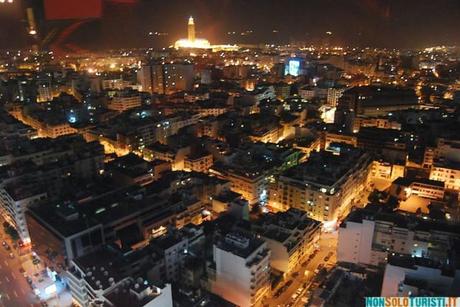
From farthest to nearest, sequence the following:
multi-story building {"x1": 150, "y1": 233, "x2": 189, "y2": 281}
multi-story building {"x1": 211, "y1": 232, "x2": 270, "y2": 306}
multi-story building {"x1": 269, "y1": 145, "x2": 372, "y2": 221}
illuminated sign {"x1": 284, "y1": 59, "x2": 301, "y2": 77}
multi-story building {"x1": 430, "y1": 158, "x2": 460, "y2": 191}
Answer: illuminated sign {"x1": 284, "y1": 59, "x2": 301, "y2": 77}
multi-story building {"x1": 430, "y1": 158, "x2": 460, "y2": 191}
multi-story building {"x1": 269, "y1": 145, "x2": 372, "y2": 221}
multi-story building {"x1": 150, "y1": 233, "x2": 189, "y2": 281}
multi-story building {"x1": 211, "y1": 232, "x2": 270, "y2": 306}

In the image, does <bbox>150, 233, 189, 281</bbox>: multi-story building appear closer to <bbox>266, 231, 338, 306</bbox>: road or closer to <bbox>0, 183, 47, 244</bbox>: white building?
<bbox>266, 231, 338, 306</bbox>: road

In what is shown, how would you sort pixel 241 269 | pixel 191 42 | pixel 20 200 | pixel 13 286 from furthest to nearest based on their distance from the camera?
pixel 191 42 < pixel 20 200 < pixel 13 286 < pixel 241 269

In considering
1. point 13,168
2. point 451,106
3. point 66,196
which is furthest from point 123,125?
point 451,106

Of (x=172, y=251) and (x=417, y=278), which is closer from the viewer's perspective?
(x=417, y=278)

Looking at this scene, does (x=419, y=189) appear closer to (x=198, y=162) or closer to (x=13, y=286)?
(x=198, y=162)

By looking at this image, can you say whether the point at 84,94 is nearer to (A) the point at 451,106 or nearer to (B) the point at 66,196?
(B) the point at 66,196

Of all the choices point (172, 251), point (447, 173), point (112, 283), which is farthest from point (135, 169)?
point (447, 173)

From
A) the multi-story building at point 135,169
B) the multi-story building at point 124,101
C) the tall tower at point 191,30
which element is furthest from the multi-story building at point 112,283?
the tall tower at point 191,30

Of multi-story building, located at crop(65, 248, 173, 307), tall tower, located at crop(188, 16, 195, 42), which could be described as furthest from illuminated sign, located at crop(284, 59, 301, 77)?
multi-story building, located at crop(65, 248, 173, 307)
